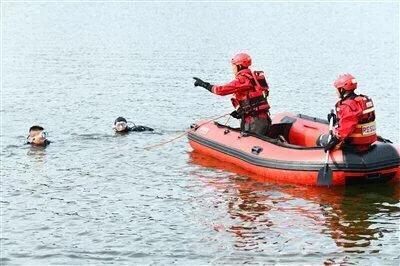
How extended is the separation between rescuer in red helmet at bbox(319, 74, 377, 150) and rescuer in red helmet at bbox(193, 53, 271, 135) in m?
2.42

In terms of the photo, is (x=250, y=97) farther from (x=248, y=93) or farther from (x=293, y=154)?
(x=293, y=154)

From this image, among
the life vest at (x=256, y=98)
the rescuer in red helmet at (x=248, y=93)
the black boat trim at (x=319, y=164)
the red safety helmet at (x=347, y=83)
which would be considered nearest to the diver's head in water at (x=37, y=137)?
the rescuer in red helmet at (x=248, y=93)

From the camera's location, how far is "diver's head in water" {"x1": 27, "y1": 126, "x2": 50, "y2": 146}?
17.1m

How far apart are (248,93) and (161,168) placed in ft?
8.12

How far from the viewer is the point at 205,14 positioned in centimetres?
6581

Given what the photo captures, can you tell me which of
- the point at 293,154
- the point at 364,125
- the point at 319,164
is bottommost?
the point at 319,164

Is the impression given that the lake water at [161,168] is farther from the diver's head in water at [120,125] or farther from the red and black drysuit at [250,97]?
the red and black drysuit at [250,97]

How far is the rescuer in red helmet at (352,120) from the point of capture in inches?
519

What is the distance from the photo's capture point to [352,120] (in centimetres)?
1316

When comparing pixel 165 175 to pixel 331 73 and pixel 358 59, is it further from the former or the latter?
pixel 358 59

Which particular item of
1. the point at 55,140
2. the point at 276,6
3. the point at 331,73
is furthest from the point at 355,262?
the point at 276,6

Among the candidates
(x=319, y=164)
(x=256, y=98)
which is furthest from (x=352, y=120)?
(x=256, y=98)

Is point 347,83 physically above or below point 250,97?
above

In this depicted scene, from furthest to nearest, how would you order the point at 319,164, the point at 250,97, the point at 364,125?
the point at 250,97, the point at 319,164, the point at 364,125
